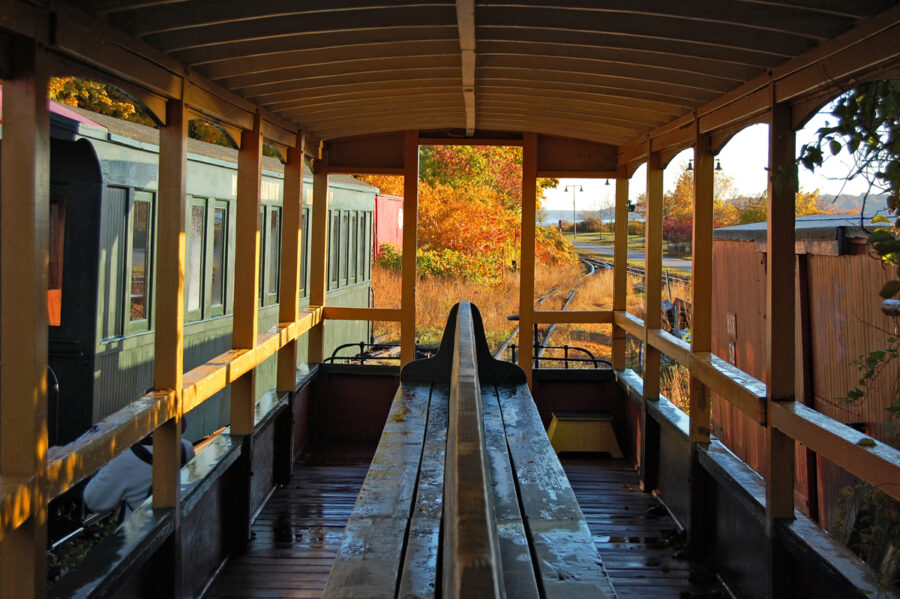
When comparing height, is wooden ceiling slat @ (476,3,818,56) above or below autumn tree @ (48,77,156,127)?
below

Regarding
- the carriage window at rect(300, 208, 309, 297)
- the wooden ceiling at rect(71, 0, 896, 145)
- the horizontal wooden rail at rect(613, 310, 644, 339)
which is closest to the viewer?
the wooden ceiling at rect(71, 0, 896, 145)

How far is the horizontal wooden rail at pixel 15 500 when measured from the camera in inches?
99.3

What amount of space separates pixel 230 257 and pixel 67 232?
107 inches

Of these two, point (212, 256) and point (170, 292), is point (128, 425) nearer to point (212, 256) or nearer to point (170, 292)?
point (170, 292)

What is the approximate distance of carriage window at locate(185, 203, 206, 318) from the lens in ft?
25.8

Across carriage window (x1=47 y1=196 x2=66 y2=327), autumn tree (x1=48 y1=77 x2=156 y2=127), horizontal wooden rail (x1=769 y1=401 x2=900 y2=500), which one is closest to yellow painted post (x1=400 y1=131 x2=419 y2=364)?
carriage window (x1=47 y1=196 x2=66 y2=327)

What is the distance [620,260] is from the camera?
766 centimetres

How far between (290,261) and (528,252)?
7.21 ft

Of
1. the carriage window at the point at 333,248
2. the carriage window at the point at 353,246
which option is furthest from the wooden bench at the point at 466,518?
the carriage window at the point at 353,246

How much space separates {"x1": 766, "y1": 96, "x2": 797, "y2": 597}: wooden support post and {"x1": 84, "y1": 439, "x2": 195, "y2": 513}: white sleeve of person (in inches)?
146

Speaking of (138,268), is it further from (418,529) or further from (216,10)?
(418,529)

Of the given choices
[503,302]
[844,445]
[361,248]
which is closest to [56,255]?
[844,445]

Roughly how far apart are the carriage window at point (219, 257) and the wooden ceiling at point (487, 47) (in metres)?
2.75

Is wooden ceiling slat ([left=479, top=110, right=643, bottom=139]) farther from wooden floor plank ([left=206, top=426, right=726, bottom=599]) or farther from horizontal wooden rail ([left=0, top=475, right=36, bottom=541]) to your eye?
horizontal wooden rail ([left=0, top=475, right=36, bottom=541])
